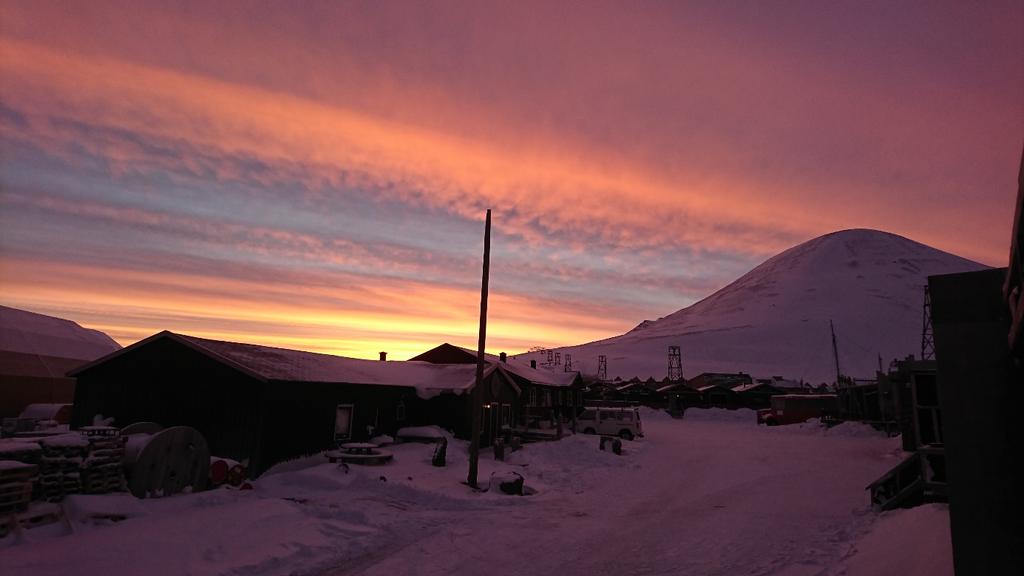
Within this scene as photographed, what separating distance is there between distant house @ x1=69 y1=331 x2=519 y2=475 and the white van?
63.2ft

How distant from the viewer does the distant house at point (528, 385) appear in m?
42.9

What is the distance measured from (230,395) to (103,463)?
22.1ft

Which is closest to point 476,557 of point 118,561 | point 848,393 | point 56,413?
point 118,561

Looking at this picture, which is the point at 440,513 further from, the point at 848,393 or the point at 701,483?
the point at 848,393

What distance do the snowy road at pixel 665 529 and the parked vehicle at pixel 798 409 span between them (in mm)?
42902

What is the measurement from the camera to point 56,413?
33.8 meters

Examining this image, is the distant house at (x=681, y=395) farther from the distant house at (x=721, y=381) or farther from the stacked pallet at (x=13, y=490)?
the stacked pallet at (x=13, y=490)

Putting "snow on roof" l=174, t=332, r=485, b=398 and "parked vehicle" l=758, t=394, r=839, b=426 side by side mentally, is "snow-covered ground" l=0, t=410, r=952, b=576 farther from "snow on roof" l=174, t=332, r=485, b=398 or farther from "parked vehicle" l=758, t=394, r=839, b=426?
"parked vehicle" l=758, t=394, r=839, b=426

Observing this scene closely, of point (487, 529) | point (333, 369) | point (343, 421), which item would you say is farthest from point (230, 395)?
point (487, 529)

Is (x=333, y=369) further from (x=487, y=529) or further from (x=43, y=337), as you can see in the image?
(x=43, y=337)

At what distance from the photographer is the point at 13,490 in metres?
12.8

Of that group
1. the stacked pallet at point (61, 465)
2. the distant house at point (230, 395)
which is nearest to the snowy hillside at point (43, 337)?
the distant house at point (230, 395)

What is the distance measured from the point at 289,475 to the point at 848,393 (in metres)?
60.9

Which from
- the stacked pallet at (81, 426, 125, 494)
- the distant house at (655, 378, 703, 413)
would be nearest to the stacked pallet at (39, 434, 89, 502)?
the stacked pallet at (81, 426, 125, 494)
